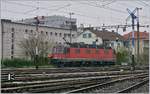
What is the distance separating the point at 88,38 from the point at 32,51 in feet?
85.2

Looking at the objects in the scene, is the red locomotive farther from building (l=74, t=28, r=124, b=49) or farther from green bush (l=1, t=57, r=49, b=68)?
building (l=74, t=28, r=124, b=49)

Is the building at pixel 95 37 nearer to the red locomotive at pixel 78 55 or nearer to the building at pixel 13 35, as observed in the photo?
the building at pixel 13 35

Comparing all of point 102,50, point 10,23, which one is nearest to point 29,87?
point 102,50

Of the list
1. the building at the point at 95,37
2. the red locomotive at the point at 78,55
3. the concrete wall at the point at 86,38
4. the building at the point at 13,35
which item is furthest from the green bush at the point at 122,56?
the concrete wall at the point at 86,38

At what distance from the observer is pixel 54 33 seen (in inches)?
2763

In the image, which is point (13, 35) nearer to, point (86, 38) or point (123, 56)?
point (123, 56)

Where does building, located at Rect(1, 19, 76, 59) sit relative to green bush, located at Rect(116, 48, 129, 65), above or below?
above

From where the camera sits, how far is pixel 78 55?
139ft

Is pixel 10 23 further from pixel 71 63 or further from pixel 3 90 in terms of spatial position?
pixel 3 90

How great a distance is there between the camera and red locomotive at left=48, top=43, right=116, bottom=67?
41.6m

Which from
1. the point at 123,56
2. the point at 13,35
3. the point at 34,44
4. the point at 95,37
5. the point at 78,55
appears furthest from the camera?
the point at 95,37

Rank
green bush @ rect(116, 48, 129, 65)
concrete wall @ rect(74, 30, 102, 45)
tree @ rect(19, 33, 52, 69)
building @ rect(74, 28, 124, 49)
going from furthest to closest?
concrete wall @ rect(74, 30, 102, 45)
building @ rect(74, 28, 124, 49)
green bush @ rect(116, 48, 129, 65)
tree @ rect(19, 33, 52, 69)

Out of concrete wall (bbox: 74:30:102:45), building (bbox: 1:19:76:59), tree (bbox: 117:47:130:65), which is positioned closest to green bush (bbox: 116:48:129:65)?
tree (bbox: 117:47:130:65)

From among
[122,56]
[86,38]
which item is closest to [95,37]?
[86,38]
